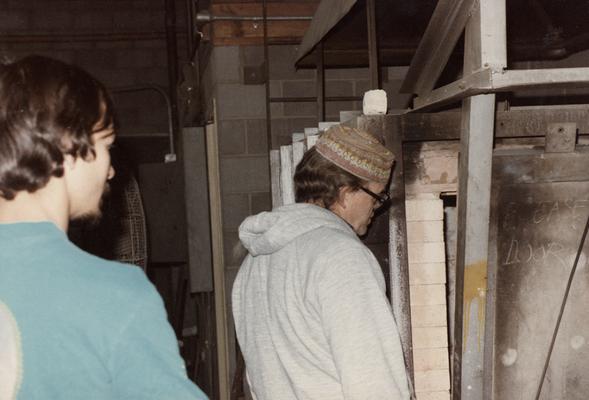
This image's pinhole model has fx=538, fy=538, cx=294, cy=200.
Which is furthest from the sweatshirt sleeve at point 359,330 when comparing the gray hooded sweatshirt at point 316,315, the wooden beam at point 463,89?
the wooden beam at point 463,89

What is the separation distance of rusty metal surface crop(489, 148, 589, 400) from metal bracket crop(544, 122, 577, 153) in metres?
0.03

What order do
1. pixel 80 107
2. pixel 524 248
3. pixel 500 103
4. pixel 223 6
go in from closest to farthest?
pixel 80 107
pixel 524 248
pixel 500 103
pixel 223 6

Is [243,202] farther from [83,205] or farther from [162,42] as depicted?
[162,42]

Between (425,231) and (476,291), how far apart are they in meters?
0.54

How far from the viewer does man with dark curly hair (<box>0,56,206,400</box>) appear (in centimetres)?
101

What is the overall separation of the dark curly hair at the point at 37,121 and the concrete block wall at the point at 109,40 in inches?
314

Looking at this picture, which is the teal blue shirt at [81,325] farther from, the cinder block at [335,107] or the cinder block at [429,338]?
the cinder block at [335,107]

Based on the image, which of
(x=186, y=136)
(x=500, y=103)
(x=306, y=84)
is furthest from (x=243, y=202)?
(x=500, y=103)

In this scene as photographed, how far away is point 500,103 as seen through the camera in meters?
3.88

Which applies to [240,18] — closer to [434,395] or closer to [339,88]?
[339,88]

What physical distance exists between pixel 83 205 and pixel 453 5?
1.64 metres

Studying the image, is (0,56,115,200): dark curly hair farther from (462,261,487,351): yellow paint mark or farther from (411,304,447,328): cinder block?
(411,304,447,328): cinder block

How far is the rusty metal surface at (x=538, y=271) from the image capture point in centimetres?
244

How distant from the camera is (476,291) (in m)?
2.23
